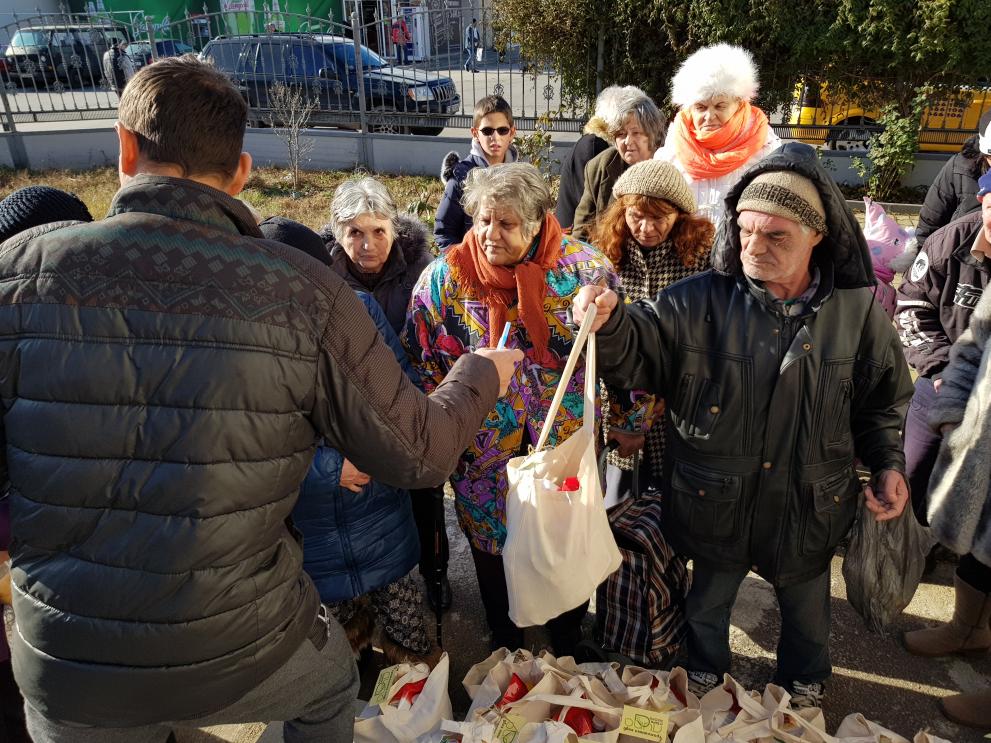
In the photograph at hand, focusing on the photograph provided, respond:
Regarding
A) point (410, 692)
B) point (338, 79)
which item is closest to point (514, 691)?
point (410, 692)

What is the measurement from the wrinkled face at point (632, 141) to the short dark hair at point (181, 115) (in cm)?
280

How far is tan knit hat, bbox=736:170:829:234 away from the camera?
5.96 ft

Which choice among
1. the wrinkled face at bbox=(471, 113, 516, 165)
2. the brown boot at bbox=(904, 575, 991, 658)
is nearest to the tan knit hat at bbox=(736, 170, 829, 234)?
the brown boot at bbox=(904, 575, 991, 658)

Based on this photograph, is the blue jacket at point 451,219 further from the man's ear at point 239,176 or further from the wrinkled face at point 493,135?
the man's ear at point 239,176

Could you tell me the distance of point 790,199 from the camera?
182 centimetres

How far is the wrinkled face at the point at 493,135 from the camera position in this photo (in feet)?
13.7

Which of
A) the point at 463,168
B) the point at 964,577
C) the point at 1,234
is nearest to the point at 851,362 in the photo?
the point at 964,577

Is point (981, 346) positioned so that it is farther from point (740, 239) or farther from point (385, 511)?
point (385, 511)

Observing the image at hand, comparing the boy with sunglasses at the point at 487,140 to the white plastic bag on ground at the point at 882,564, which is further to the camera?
the boy with sunglasses at the point at 487,140

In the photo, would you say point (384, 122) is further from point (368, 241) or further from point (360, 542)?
point (360, 542)

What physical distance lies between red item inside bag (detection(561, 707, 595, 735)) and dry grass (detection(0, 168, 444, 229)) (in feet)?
23.8

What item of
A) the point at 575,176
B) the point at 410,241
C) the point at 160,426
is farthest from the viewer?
the point at 575,176

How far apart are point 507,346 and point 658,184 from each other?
933 mm

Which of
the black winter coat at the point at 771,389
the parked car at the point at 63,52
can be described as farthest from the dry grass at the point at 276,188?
the black winter coat at the point at 771,389
